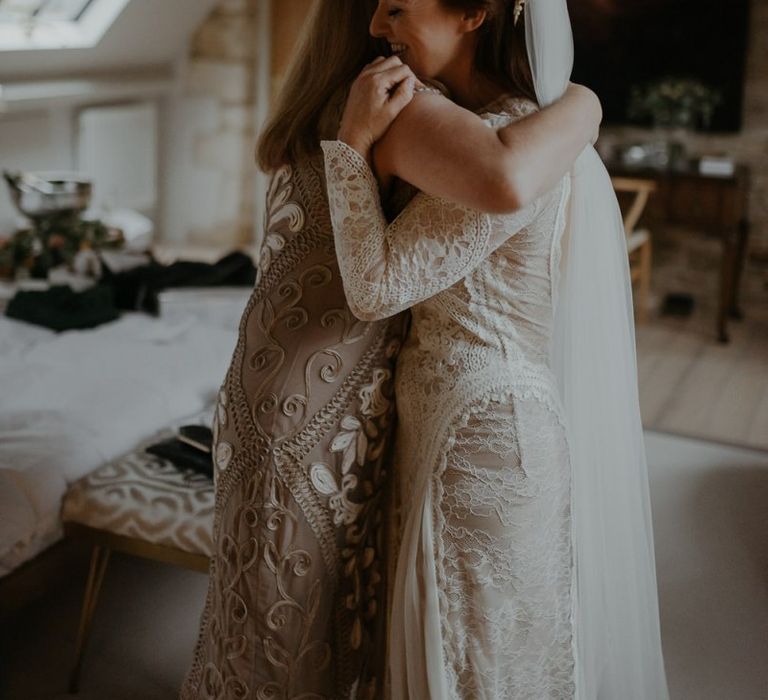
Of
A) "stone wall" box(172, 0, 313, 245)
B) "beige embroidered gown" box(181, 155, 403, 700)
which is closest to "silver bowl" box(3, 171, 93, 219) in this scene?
Answer: "stone wall" box(172, 0, 313, 245)

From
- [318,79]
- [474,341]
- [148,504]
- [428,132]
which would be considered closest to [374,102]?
[428,132]

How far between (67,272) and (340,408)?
7.74 feet

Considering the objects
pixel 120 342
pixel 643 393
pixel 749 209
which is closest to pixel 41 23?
pixel 120 342

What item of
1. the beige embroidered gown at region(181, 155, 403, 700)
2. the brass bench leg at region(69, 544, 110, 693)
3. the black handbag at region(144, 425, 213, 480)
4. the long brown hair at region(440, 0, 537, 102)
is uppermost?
the long brown hair at region(440, 0, 537, 102)

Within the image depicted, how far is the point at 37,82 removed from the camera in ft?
17.2

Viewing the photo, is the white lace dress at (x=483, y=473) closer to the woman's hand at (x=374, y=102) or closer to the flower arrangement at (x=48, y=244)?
the woman's hand at (x=374, y=102)

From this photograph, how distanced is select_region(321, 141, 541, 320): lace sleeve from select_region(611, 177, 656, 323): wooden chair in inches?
146

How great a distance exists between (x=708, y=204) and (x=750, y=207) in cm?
71

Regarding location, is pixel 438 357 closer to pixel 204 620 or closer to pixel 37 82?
pixel 204 620

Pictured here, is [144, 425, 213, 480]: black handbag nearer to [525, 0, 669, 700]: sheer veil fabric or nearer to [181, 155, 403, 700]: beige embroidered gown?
[181, 155, 403, 700]: beige embroidered gown

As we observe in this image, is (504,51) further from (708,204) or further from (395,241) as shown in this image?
(708,204)

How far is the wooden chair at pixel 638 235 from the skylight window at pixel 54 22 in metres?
2.94

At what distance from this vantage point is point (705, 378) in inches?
175

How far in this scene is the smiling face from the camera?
1260mm
